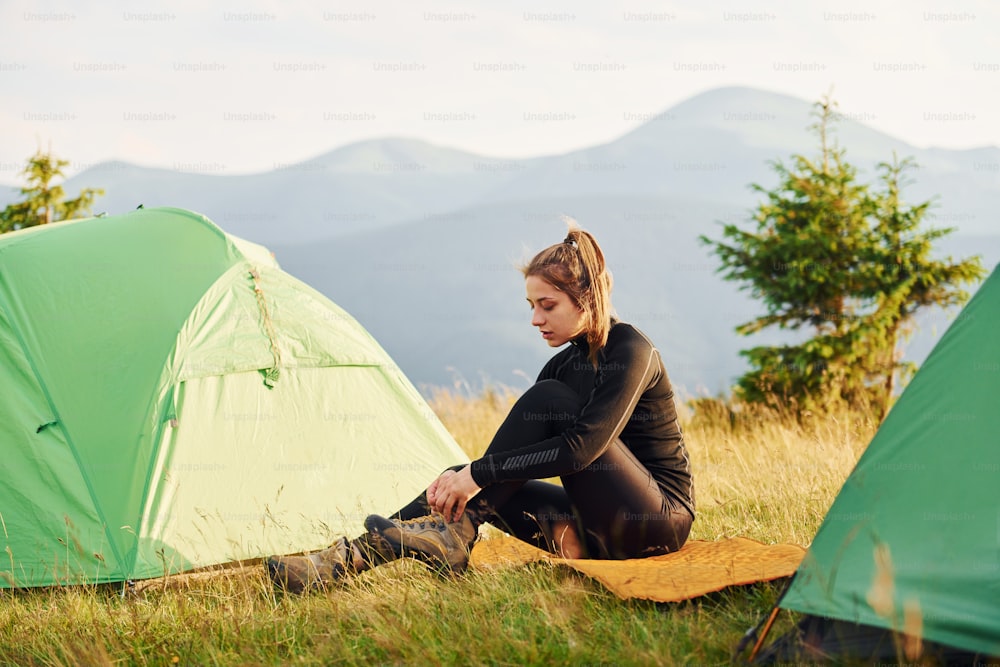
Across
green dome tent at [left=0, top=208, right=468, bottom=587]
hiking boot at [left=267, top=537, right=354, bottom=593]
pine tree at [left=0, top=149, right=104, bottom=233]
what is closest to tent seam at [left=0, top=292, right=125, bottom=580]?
green dome tent at [left=0, top=208, right=468, bottom=587]

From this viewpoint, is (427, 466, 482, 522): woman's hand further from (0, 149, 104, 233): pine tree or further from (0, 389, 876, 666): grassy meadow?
(0, 149, 104, 233): pine tree

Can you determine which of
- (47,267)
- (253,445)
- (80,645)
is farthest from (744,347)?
(80,645)

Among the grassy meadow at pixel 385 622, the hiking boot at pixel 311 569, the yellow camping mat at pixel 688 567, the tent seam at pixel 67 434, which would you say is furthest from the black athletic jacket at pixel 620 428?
the tent seam at pixel 67 434

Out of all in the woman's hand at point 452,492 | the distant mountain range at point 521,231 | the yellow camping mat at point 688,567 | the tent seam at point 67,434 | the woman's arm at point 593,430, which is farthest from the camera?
the distant mountain range at point 521,231

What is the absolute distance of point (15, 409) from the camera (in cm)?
416

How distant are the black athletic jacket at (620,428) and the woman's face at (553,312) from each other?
11cm

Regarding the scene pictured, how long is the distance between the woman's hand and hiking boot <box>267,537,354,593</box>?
1.20 feet

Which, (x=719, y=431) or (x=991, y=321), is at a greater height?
(x=991, y=321)

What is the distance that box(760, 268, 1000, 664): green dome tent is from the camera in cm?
228

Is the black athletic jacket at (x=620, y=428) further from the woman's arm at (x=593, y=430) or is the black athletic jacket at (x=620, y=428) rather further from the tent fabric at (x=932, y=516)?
the tent fabric at (x=932, y=516)

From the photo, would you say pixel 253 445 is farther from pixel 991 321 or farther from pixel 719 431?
pixel 719 431

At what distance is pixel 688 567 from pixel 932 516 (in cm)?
101

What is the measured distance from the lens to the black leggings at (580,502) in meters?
3.27

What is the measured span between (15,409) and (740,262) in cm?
661
